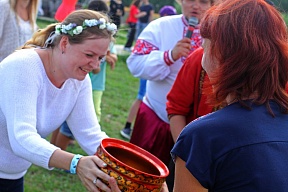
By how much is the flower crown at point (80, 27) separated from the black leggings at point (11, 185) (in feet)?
2.64

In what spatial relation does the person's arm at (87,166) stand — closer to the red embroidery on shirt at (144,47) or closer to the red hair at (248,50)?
the red hair at (248,50)

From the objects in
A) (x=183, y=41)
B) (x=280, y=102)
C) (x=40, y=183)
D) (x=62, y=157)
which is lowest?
(x=40, y=183)

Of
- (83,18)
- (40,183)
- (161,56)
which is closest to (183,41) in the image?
(161,56)

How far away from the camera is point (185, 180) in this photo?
1406mm

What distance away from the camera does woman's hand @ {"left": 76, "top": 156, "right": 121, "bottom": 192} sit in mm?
1612

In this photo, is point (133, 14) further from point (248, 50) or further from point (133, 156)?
point (248, 50)

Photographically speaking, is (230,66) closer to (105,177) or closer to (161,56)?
(105,177)

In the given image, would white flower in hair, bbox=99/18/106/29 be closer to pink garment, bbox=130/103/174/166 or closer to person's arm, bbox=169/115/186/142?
person's arm, bbox=169/115/186/142

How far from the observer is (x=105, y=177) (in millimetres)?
1620

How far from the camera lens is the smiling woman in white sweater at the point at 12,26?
3592 mm

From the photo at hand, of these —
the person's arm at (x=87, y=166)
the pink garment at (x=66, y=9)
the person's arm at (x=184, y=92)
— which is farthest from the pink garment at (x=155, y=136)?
the pink garment at (x=66, y=9)

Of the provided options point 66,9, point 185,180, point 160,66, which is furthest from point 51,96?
point 66,9

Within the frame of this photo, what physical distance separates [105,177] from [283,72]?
71cm

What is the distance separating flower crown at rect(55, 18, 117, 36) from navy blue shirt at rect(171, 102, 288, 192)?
97cm
